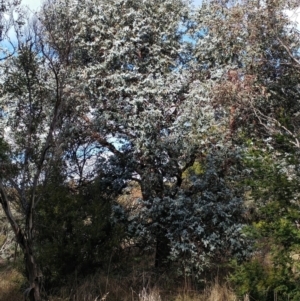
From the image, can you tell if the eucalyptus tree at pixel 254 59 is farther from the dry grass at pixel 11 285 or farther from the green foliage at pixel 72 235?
the dry grass at pixel 11 285

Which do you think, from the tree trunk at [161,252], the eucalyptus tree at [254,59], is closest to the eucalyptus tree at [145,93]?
the tree trunk at [161,252]

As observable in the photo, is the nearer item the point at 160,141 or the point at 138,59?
the point at 160,141

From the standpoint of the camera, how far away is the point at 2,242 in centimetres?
1283

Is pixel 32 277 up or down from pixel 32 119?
down

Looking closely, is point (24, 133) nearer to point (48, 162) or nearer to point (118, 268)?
point (48, 162)

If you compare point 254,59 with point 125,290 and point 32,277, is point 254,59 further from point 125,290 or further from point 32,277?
point 32,277

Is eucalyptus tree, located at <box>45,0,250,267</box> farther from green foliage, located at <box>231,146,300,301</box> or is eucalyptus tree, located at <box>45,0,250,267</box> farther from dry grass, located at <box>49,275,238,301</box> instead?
green foliage, located at <box>231,146,300,301</box>

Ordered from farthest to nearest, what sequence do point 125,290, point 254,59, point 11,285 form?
point 11,285 → point 254,59 → point 125,290

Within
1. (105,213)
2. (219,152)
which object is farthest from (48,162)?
(219,152)

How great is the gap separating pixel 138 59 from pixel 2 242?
21.7ft

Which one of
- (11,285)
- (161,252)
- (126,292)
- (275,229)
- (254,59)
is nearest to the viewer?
(275,229)

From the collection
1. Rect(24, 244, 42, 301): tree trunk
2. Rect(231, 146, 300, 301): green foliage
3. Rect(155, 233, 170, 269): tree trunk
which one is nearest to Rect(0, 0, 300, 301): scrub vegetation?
Rect(155, 233, 170, 269): tree trunk

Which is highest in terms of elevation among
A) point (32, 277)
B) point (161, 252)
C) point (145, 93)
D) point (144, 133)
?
point (145, 93)

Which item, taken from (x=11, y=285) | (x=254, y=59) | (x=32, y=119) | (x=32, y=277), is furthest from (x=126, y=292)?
(x=254, y=59)
